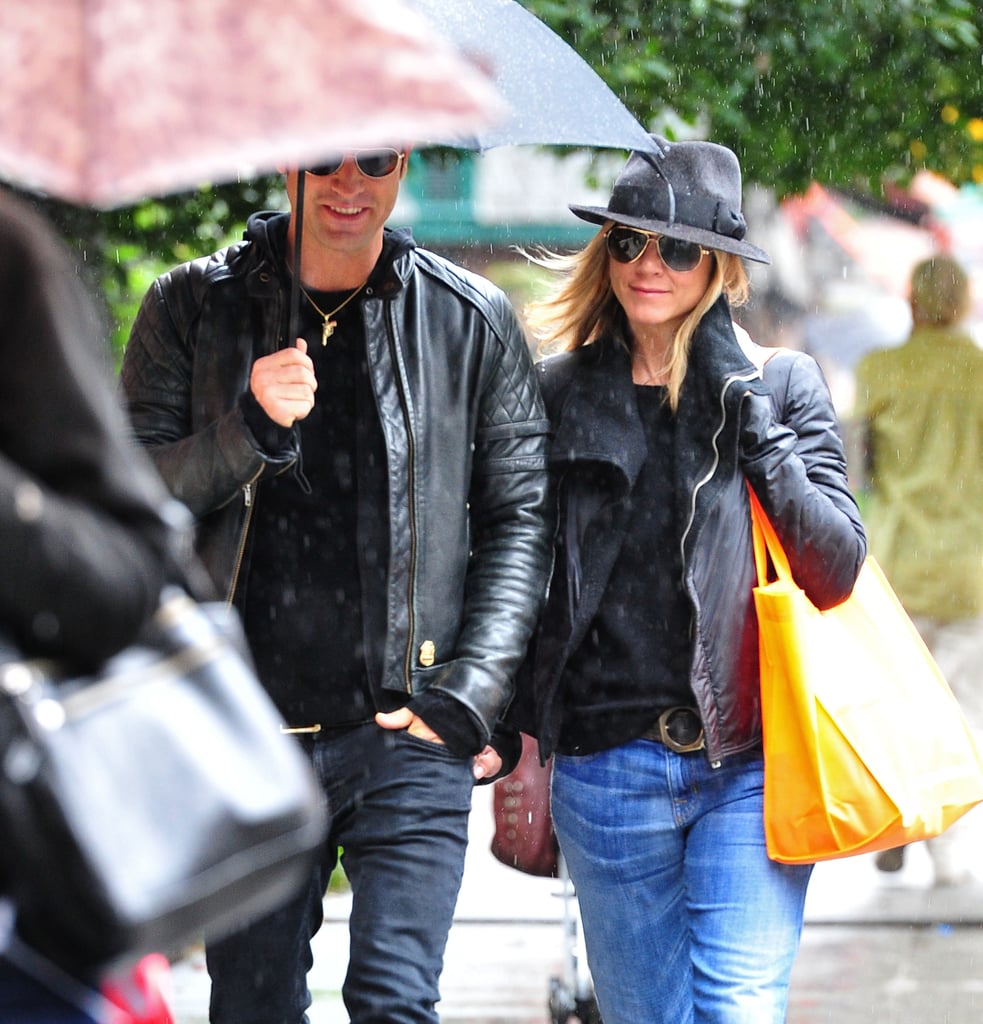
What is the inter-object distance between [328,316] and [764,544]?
1033 mm

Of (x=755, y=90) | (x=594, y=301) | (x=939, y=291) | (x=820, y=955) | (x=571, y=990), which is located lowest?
(x=820, y=955)

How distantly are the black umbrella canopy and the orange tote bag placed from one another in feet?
2.82

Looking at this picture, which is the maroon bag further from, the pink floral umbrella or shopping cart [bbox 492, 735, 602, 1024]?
the pink floral umbrella

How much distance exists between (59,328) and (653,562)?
2.10 metres

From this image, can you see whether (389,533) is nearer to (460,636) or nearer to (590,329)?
(460,636)

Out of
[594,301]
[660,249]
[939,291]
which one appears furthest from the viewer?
[939,291]

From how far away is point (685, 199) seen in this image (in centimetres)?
441

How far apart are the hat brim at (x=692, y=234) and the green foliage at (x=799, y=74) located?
269cm

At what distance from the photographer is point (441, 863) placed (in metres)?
4.10

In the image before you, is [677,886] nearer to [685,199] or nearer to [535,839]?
[535,839]

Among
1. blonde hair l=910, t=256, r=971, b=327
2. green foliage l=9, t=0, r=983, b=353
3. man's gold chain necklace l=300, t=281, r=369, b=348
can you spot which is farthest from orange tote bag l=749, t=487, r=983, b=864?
blonde hair l=910, t=256, r=971, b=327

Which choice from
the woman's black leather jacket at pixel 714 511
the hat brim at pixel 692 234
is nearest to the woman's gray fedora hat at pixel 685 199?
the hat brim at pixel 692 234

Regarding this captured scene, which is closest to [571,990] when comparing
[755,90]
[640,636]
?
[640,636]

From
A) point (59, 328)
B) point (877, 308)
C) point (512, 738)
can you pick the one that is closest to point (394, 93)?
point (59, 328)
